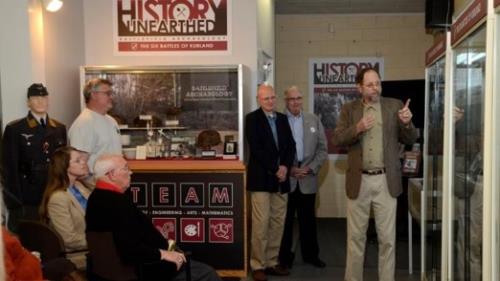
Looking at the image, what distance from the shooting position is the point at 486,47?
6.95ft

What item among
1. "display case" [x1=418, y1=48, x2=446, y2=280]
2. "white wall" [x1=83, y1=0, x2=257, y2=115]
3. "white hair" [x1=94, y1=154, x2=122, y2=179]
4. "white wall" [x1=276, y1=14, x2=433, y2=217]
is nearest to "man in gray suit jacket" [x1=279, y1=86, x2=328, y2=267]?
"white wall" [x1=83, y1=0, x2=257, y2=115]

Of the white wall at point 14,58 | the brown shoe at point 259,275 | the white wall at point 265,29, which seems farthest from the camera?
the white wall at point 265,29

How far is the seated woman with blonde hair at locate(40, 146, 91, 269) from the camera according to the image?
10.6ft

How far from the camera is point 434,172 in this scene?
12.1 feet

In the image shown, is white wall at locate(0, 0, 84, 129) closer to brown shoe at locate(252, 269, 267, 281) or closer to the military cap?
the military cap

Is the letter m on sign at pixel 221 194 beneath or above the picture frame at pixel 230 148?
beneath

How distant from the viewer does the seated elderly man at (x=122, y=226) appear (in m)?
2.83

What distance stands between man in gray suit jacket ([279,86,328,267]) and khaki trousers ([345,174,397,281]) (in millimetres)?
866

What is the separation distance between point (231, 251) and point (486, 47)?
9.44 feet

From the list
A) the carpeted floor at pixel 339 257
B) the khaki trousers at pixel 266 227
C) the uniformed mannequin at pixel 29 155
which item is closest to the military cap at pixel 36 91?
the uniformed mannequin at pixel 29 155

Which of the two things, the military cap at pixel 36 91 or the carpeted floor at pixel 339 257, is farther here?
the carpeted floor at pixel 339 257

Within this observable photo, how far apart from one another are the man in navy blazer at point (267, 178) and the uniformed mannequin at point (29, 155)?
159 centimetres

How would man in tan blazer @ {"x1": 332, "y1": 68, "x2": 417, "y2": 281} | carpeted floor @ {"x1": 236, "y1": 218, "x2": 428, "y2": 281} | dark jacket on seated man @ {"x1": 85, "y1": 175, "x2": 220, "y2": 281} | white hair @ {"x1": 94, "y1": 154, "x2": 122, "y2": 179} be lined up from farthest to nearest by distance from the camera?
carpeted floor @ {"x1": 236, "y1": 218, "x2": 428, "y2": 281} → man in tan blazer @ {"x1": 332, "y1": 68, "x2": 417, "y2": 281} → white hair @ {"x1": 94, "y1": 154, "x2": 122, "y2": 179} → dark jacket on seated man @ {"x1": 85, "y1": 175, "x2": 220, "y2": 281}

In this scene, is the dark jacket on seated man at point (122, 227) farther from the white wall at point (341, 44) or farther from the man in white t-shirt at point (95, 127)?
the white wall at point (341, 44)
